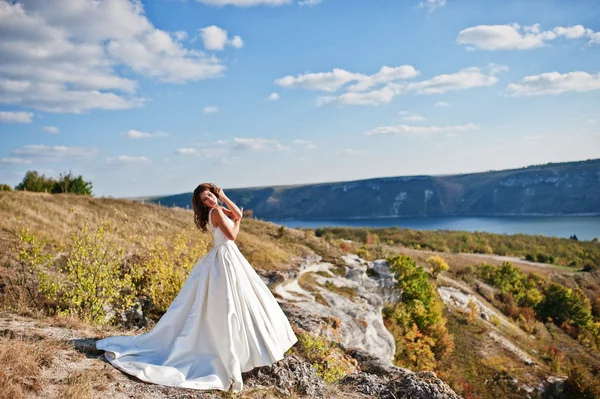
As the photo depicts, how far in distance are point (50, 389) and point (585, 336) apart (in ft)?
106

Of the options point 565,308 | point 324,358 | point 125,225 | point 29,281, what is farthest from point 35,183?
point 565,308

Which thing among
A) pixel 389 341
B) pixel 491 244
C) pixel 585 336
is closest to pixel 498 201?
pixel 491 244

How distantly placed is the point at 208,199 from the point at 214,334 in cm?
190

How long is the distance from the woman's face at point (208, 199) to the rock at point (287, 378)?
2.52 metres

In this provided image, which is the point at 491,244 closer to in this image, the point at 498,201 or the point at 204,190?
the point at 204,190

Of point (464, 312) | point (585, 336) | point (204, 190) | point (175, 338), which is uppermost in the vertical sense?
point (204, 190)

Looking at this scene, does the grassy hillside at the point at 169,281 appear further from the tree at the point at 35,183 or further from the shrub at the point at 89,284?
the tree at the point at 35,183

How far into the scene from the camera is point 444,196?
170125 mm


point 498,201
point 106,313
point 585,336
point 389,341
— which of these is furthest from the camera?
point 498,201

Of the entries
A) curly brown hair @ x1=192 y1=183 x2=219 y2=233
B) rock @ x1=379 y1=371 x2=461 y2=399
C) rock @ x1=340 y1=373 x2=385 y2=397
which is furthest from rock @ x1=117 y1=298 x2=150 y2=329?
rock @ x1=379 y1=371 x2=461 y2=399

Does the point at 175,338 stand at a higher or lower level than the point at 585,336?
higher

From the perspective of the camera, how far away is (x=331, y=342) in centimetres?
1049

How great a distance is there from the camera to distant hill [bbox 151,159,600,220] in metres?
147

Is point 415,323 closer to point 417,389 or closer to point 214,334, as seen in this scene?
point 417,389
